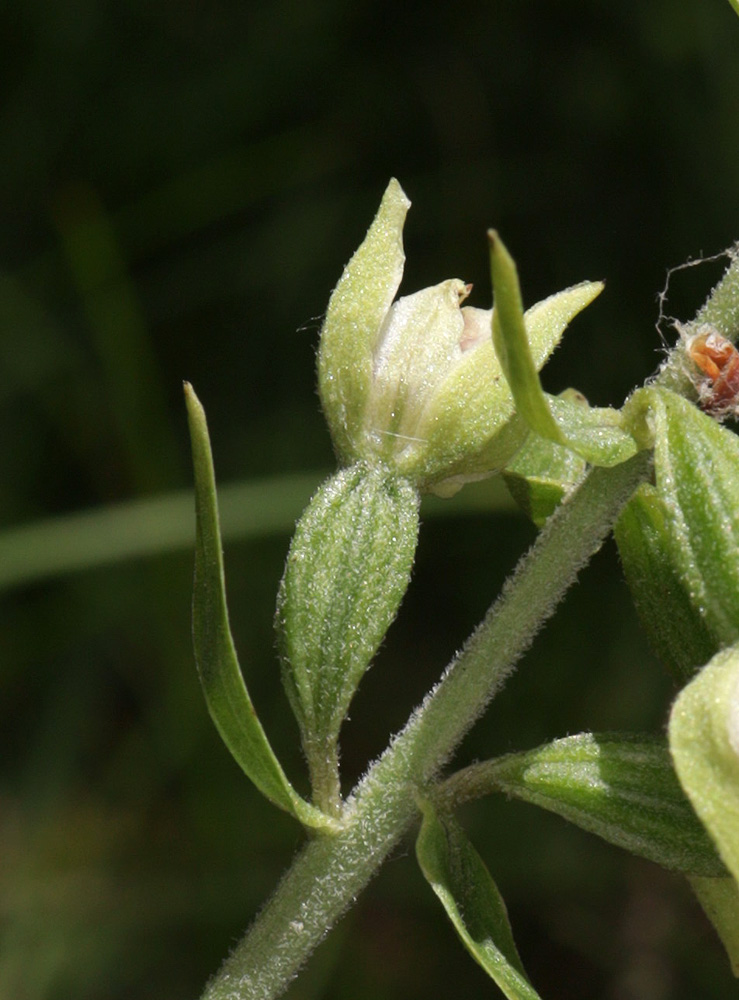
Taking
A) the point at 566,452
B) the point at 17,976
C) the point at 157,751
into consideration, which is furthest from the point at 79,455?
the point at 566,452

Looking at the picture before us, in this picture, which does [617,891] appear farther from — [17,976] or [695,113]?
[695,113]

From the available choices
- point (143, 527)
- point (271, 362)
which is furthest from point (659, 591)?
point (271, 362)

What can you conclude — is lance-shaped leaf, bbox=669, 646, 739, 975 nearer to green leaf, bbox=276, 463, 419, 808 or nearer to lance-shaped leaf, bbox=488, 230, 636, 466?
lance-shaped leaf, bbox=488, 230, 636, 466

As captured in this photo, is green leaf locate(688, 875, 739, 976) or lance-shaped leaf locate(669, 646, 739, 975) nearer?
lance-shaped leaf locate(669, 646, 739, 975)

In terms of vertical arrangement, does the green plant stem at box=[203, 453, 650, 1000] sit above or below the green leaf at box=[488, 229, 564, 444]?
below

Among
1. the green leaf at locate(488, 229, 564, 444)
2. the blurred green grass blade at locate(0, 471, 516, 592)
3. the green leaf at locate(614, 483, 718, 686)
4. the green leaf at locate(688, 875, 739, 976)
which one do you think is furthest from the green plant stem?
the blurred green grass blade at locate(0, 471, 516, 592)
